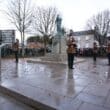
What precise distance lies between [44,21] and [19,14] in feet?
23.2

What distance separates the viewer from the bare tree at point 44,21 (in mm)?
28719

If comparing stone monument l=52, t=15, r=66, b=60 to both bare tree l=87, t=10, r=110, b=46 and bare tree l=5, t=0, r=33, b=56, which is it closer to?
bare tree l=5, t=0, r=33, b=56

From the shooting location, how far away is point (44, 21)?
2931cm

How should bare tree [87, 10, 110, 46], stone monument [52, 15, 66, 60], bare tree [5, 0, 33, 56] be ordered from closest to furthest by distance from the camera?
stone monument [52, 15, 66, 60], bare tree [5, 0, 33, 56], bare tree [87, 10, 110, 46]

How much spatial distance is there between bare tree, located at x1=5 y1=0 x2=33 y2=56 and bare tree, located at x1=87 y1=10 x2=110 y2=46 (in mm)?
17242

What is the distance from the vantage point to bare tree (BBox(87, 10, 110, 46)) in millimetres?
35719

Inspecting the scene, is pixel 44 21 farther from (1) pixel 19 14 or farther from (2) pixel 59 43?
(2) pixel 59 43

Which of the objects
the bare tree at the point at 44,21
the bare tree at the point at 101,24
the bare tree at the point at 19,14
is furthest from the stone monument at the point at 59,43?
the bare tree at the point at 101,24

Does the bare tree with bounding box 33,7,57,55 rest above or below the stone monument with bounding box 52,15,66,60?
above

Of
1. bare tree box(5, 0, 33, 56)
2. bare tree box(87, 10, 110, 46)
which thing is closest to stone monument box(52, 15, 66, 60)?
bare tree box(5, 0, 33, 56)

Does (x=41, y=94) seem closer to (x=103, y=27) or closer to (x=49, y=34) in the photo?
(x=49, y=34)

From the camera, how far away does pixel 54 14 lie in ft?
97.6

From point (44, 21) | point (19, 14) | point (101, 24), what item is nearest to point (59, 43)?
point (19, 14)

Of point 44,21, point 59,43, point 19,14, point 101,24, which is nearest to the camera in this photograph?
point 59,43
